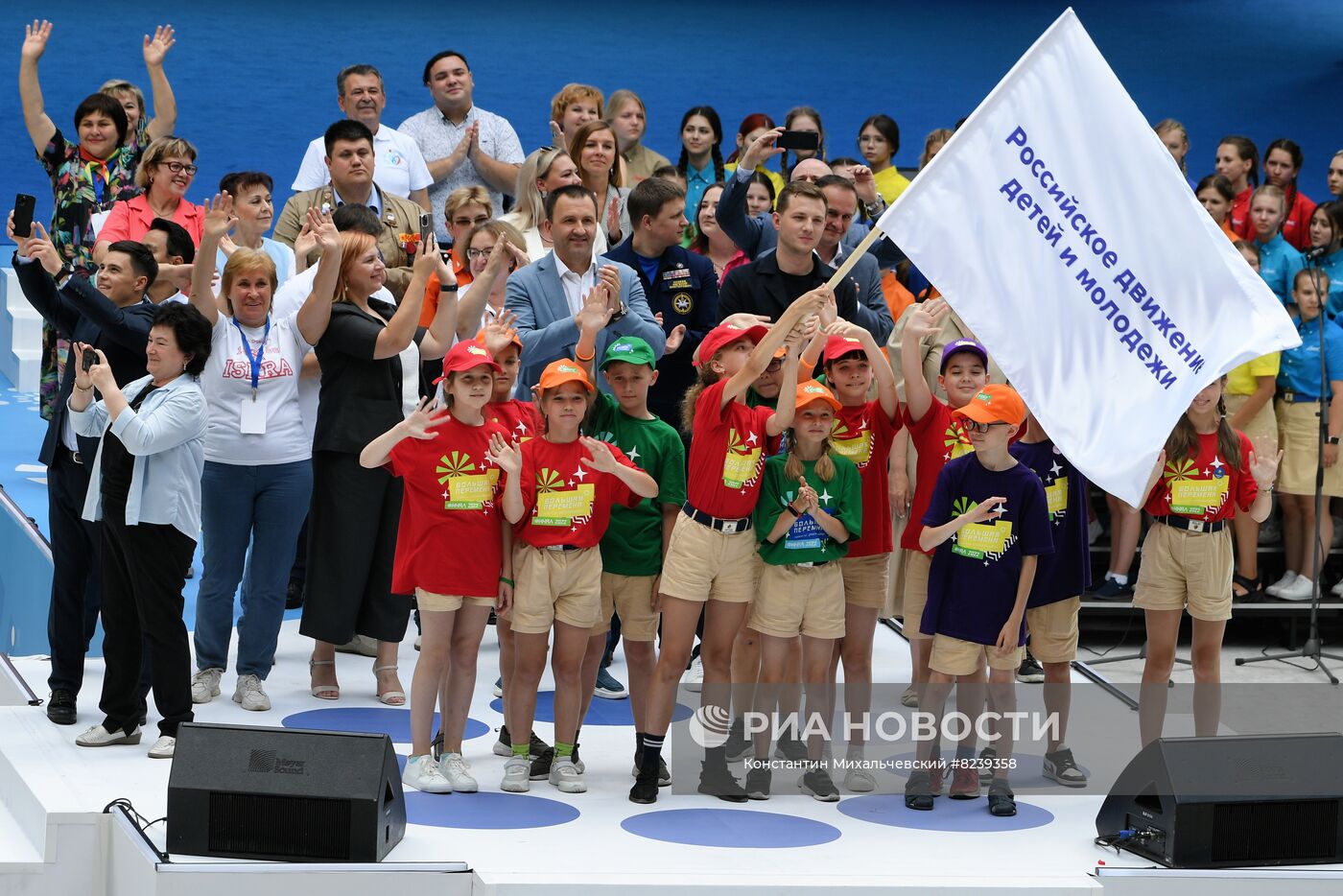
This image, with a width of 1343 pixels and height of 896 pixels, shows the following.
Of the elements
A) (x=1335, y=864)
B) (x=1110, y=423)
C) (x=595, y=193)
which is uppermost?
(x=595, y=193)

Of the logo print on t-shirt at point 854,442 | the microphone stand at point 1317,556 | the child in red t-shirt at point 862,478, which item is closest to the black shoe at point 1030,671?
the microphone stand at point 1317,556

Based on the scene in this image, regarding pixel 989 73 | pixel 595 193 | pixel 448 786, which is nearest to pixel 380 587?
pixel 448 786

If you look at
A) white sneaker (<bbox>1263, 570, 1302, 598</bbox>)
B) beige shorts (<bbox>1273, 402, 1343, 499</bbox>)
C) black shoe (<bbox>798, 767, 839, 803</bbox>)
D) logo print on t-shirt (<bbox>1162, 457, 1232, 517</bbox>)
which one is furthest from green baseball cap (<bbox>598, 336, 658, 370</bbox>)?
white sneaker (<bbox>1263, 570, 1302, 598</bbox>)

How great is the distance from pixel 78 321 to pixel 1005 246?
343 centimetres

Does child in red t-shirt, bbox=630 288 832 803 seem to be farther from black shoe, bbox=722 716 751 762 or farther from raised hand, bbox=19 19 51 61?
raised hand, bbox=19 19 51 61

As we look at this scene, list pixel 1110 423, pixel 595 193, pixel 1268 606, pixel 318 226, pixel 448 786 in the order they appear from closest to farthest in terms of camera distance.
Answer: pixel 1110 423 < pixel 448 786 < pixel 318 226 < pixel 595 193 < pixel 1268 606

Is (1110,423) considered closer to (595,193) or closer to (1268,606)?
(595,193)

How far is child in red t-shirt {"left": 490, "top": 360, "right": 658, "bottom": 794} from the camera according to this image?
5602 mm

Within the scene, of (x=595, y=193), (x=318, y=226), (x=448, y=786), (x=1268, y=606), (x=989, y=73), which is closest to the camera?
(x=448, y=786)

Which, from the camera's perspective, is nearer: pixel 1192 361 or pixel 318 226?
pixel 1192 361

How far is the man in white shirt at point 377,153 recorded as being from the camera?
8.23 meters

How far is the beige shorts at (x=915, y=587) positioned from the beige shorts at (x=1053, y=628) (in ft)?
1.31

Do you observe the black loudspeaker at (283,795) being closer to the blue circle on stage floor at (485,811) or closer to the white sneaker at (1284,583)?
the blue circle on stage floor at (485,811)

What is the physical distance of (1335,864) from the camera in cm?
525
